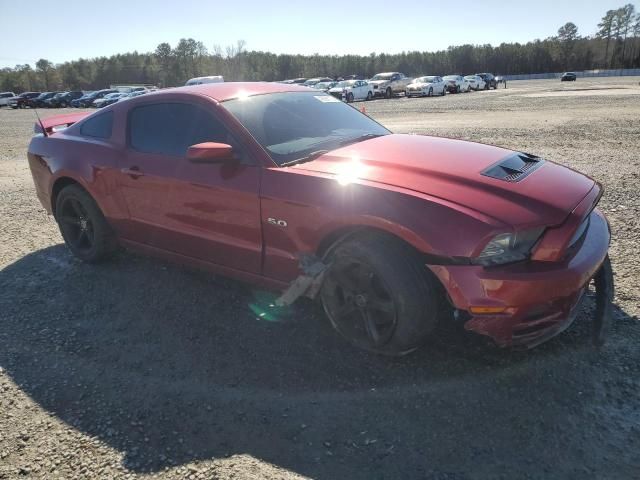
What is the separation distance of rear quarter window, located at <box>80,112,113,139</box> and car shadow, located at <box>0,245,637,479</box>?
4.93ft

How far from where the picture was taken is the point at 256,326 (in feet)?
11.4

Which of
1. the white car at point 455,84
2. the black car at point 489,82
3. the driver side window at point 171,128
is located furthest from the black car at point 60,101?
the driver side window at point 171,128

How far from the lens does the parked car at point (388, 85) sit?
36844mm

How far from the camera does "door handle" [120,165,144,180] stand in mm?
3885

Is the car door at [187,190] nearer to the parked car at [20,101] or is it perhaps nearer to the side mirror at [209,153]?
the side mirror at [209,153]

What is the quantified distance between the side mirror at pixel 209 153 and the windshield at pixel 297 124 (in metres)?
0.28

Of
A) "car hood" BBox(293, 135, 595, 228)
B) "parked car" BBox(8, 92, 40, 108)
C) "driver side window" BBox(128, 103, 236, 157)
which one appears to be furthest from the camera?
"parked car" BBox(8, 92, 40, 108)

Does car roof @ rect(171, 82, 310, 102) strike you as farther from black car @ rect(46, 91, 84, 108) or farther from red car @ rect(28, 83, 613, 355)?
black car @ rect(46, 91, 84, 108)

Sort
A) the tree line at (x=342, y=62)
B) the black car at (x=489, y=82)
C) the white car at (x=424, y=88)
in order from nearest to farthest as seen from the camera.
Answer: the white car at (x=424, y=88)
the black car at (x=489, y=82)
the tree line at (x=342, y=62)

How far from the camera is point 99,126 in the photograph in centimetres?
439

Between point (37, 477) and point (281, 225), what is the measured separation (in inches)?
70.7

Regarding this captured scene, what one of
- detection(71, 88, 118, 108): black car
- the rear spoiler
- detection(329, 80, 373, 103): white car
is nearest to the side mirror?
the rear spoiler

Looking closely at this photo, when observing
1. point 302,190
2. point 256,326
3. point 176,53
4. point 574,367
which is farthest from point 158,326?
point 176,53

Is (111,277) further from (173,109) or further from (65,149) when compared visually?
(173,109)
